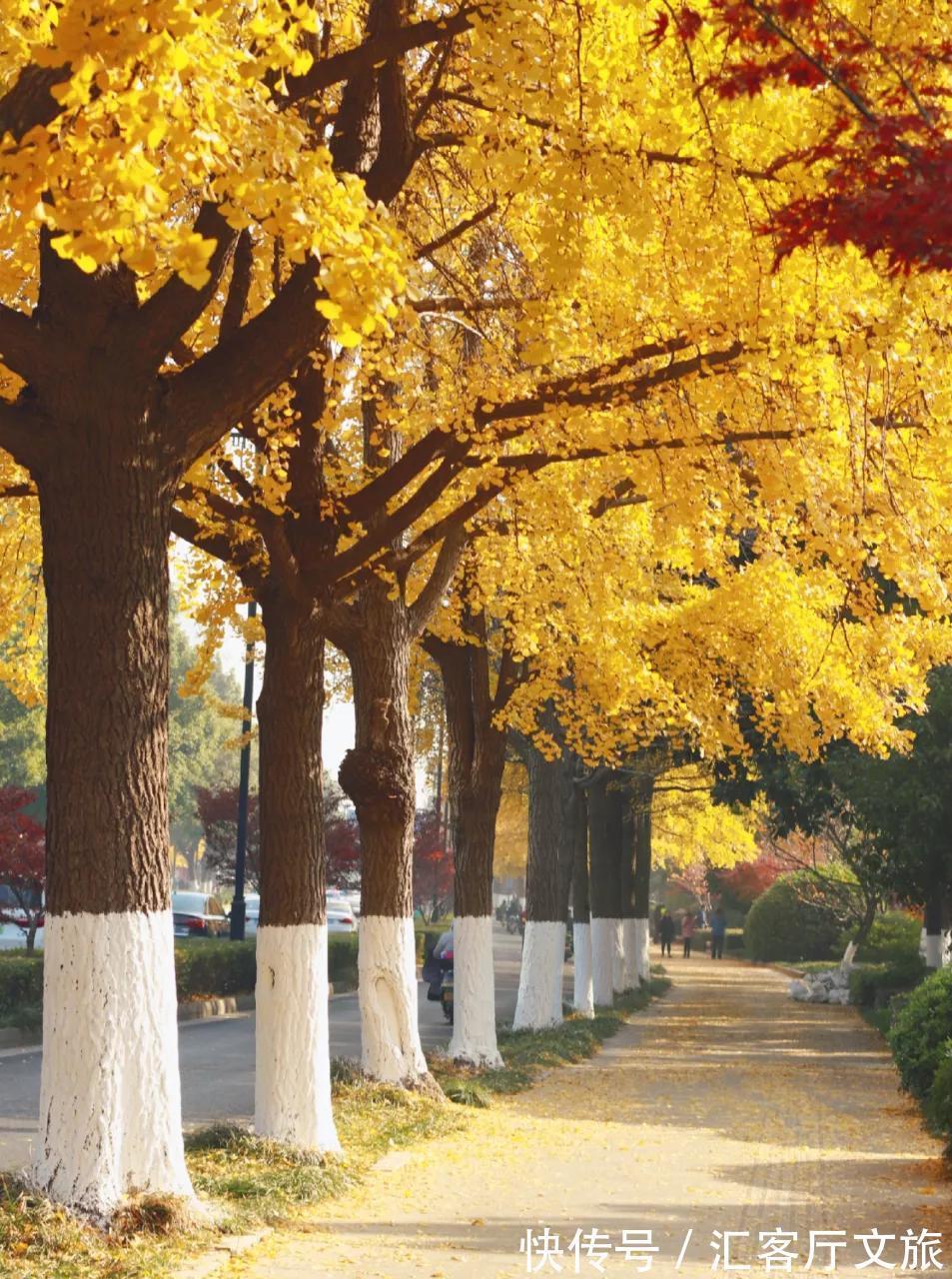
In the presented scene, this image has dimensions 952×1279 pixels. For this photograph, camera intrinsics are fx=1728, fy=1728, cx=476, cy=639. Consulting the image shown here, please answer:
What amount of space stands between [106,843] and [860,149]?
4954 mm

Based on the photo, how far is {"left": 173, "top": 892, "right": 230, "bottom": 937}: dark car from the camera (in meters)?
39.9

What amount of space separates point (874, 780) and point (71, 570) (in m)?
17.5

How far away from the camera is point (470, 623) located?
1897 centimetres

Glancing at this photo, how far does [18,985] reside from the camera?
69.7ft

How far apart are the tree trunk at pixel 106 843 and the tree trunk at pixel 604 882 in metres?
22.6

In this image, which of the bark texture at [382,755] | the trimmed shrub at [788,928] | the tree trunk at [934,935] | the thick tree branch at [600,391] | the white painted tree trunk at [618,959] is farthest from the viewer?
the trimmed shrub at [788,928]

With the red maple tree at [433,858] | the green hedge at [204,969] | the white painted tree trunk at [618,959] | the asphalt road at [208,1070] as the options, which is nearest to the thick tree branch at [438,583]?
the asphalt road at [208,1070]

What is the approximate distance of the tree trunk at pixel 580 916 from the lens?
28.0 metres

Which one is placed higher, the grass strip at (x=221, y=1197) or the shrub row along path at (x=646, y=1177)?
the grass strip at (x=221, y=1197)

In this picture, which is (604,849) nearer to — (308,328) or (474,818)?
(474,818)

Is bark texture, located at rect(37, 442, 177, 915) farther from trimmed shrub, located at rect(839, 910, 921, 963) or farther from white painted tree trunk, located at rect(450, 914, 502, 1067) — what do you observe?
trimmed shrub, located at rect(839, 910, 921, 963)

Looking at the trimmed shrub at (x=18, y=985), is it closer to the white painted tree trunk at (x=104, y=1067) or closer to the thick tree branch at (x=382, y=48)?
the white painted tree trunk at (x=104, y=1067)

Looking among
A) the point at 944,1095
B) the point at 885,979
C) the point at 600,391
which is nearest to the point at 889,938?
the point at 885,979

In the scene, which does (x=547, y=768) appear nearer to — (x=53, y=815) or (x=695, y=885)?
(x=53, y=815)
